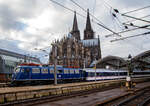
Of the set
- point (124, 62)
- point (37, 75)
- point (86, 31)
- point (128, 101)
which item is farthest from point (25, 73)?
point (86, 31)

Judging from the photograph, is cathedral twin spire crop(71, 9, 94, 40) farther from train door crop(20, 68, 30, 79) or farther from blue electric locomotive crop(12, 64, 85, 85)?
train door crop(20, 68, 30, 79)

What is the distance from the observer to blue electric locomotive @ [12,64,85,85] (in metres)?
23.7

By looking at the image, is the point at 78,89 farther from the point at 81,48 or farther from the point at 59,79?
the point at 81,48

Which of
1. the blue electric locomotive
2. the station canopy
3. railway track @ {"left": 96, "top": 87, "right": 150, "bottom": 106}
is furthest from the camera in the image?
the station canopy

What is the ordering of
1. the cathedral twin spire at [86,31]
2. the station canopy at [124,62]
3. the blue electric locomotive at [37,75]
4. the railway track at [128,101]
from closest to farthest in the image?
the railway track at [128,101] → the blue electric locomotive at [37,75] → the station canopy at [124,62] → the cathedral twin spire at [86,31]

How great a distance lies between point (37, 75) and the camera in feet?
84.6

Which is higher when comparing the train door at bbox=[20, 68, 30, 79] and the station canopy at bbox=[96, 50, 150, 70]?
the station canopy at bbox=[96, 50, 150, 70]

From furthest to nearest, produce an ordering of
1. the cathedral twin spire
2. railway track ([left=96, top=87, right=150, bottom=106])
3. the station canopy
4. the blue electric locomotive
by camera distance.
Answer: the cathedral twin spire, the station canopy, the blue electric locomotive, railway track ([left=96, top=87, right=150, bottom=106])

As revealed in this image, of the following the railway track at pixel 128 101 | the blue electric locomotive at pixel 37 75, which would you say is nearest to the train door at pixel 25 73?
the blue electric locomotive at pixel 37 75

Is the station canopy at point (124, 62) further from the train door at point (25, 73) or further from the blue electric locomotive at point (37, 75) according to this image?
the train door at point (25, 73)

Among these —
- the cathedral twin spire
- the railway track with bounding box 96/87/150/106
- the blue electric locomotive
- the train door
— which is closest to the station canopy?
the cathedral twin spire

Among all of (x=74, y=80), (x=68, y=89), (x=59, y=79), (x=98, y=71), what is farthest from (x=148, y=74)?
(x=68, y=89)

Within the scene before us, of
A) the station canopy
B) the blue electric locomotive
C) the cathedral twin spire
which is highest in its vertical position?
the cathedral twin spire

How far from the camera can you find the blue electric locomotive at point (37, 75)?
23728mm
